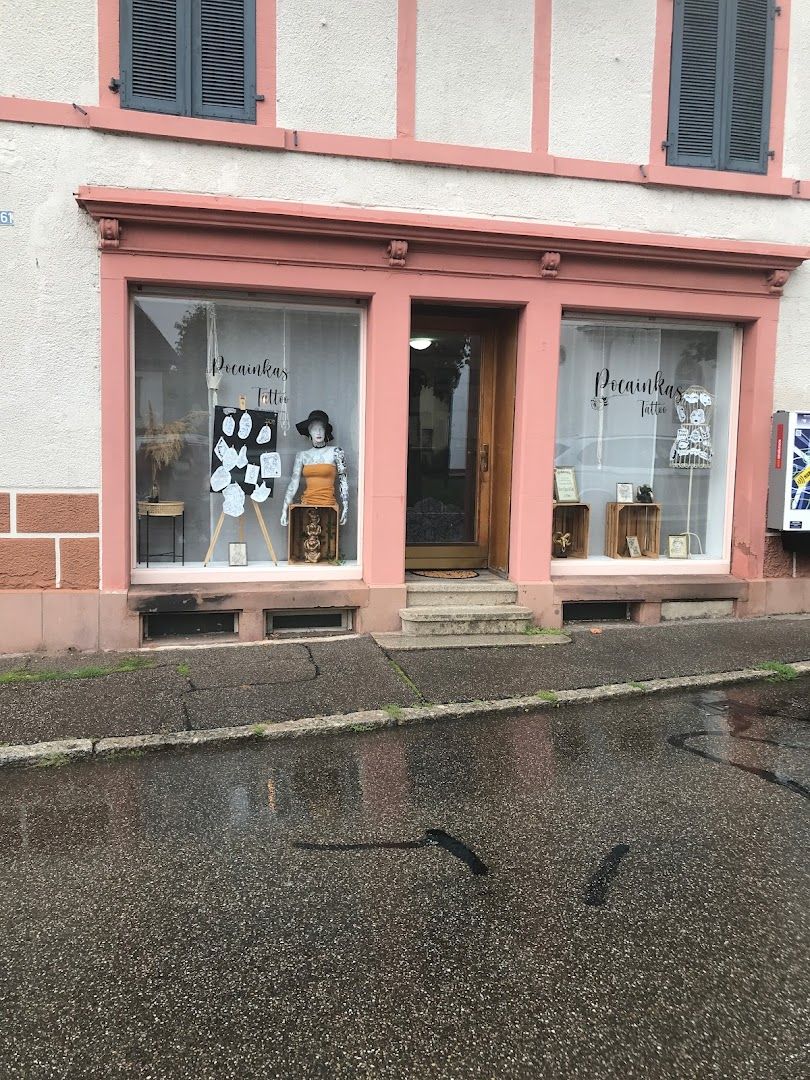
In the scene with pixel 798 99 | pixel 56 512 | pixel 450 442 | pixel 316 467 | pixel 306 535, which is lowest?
pixel 306 535

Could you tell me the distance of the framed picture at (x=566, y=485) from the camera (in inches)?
331

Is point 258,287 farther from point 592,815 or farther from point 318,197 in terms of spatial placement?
point 592,815

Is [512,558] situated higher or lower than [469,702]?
higher

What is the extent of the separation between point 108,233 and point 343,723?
425 cm

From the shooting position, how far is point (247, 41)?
6.83 metres

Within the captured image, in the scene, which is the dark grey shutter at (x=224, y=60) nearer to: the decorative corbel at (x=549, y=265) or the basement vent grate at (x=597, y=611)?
the decorative corbel at (x=549, y=265)

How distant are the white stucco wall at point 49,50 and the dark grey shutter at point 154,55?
0.83ft

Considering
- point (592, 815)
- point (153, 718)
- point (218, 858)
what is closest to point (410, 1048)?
point (218, 858)

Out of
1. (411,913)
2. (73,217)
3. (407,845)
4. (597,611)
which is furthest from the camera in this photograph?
(597,611)

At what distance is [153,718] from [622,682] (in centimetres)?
334

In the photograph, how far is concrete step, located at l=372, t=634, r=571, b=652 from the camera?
7.05m

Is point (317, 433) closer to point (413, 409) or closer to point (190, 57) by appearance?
point (413, 409)

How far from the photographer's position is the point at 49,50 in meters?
6.47

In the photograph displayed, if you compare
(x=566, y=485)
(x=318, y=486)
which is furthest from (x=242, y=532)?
(x=566, y=485)
